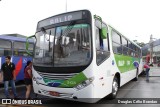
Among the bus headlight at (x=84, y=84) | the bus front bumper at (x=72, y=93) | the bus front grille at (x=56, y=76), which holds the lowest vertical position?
the bus front bumper at (x=72, y=93)

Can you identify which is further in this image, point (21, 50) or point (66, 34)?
point (21, 50)

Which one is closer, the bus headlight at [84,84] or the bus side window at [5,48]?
the bus headlight at [84,84]

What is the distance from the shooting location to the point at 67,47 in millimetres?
6809

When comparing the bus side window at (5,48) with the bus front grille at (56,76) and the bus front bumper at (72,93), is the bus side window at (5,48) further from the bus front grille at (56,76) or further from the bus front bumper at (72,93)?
the bus front bumper at (72,93)

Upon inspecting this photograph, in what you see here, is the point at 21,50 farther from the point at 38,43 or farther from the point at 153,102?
the point at 153,102

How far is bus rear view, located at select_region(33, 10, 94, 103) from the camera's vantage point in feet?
21.1

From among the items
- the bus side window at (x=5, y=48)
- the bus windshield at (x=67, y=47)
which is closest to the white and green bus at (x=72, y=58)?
the bus windshield at (x=67, y=47)

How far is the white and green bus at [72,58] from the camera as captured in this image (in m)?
6.43

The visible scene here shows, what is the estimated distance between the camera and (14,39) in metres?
12.3

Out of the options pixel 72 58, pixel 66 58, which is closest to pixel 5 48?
pixel 66 58

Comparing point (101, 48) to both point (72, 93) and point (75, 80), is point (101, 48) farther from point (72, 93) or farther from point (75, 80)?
point (72, 93)

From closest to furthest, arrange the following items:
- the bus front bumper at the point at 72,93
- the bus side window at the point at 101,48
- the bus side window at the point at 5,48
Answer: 1. the bus front bumper at the point at 72,93
2. the bus side window at the point at 101,48
3. the bus side window at the point at 5,48

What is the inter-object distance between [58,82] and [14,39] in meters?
6.58

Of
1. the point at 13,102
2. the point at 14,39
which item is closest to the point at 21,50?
the point at 14,39
